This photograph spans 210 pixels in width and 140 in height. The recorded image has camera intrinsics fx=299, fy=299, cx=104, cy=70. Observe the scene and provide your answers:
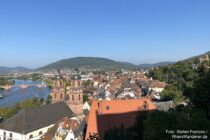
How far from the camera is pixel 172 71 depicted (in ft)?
351

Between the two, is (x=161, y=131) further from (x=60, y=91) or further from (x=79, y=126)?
(x=60, y=91)

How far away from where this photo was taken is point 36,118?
43.8 meters

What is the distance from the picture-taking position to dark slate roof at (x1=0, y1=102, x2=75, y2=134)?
41.0 meters

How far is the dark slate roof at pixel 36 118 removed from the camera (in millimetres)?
41000

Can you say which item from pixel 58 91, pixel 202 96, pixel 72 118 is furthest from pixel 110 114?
pixel 58 91

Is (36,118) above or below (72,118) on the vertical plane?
below

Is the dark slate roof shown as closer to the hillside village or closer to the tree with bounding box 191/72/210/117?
the hillside village

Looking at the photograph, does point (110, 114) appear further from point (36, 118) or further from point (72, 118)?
point (36, 118)

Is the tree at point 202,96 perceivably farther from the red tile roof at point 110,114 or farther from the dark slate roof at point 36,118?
the dark slate roof at point 36,118

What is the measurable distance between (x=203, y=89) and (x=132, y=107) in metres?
11.2

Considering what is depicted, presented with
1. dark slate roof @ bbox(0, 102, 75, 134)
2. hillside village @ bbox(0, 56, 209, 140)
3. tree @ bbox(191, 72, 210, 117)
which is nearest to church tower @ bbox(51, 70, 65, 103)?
hillside village @ bbox(0, 56, 209, 140)

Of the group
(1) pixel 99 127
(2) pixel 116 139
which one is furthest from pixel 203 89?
(2) pixel 116 139

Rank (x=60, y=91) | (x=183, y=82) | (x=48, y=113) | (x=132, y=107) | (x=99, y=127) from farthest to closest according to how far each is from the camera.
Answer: (x=183, y=82) → (x=60, y=91) → (x=48, y=113) → (x=132, y=107) → (x=99, y=127)

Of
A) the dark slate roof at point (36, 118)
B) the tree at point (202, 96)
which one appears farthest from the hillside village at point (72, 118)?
the tree at point (202, 96)
